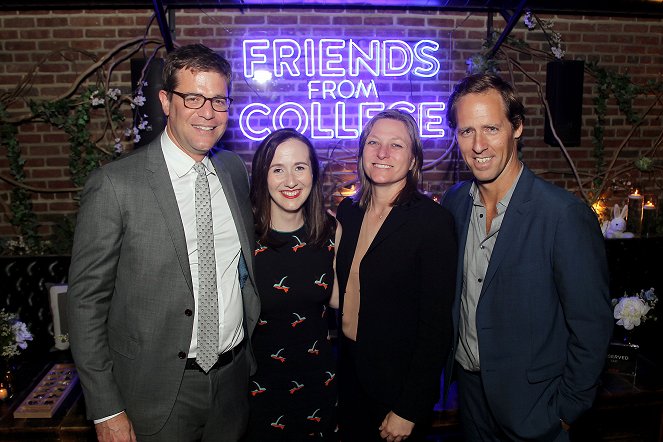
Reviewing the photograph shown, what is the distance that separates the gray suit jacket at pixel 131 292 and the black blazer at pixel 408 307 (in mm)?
815

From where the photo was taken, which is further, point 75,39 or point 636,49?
point 636,49

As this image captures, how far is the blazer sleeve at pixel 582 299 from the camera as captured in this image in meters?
1.81

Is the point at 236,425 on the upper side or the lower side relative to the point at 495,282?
lower

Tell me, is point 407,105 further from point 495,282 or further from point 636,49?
point 495,282

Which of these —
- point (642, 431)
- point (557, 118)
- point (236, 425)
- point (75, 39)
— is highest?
point (75, 39)

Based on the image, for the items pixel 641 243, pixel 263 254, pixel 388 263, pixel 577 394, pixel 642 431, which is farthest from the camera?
pixel 641 243

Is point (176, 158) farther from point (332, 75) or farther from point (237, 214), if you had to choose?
point (332, 75)

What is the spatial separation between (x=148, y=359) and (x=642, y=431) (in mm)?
3307

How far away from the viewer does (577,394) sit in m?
1.86

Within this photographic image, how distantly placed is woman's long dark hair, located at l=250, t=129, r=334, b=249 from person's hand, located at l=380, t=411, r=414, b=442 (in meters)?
0.89

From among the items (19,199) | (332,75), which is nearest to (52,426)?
(19,199)

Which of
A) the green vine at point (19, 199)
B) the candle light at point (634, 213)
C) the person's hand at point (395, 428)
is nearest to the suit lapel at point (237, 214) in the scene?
the person's hand at point (395, 428)

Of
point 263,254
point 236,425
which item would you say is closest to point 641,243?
point 263,254

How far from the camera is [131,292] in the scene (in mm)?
1920
